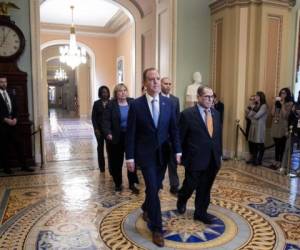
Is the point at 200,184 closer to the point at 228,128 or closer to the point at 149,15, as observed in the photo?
the point at 228,128

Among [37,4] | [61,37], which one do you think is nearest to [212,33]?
[37,4]

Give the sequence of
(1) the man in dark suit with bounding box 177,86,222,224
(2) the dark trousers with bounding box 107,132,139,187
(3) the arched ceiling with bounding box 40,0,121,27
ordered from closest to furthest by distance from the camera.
Answer: (1) the man in dark suit with bounding box 177,86,222,224 < (2) the dark trousers with bounding box 107,132,139,187 < (3) the arched ceiling with bounding box 40,0,121,27

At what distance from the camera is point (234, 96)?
20.5 feet

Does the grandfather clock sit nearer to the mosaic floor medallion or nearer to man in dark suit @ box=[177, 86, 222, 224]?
the mosaic floor medallion

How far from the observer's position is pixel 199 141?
3.11 metres

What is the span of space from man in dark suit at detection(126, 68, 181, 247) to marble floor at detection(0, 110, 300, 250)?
36 cm

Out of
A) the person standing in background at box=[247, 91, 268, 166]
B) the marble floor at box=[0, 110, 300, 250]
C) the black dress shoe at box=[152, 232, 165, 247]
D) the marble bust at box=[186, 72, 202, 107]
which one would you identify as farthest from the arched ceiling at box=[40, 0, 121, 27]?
the black dress shoe at box=[152, 232, 165, 247]

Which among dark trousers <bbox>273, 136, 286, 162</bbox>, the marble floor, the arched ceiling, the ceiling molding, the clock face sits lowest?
the marble floor

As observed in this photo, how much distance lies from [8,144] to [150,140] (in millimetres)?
3373

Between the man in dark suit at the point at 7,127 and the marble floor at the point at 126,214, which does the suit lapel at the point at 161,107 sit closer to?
the marble floor at the point at 126,214

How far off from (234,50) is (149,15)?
9.05 feet

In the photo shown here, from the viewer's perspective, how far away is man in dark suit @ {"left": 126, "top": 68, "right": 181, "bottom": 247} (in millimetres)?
2836

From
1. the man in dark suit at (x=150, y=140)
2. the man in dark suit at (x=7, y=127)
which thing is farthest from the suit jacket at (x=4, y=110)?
the man in dark suit at (x=150, y=140)

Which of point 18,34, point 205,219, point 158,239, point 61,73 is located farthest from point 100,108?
point 61,73
